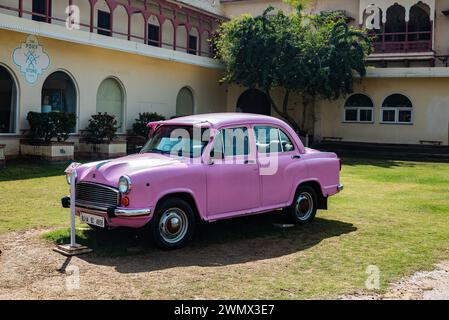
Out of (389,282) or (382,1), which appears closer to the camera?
(389,282)

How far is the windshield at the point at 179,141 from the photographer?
713cm

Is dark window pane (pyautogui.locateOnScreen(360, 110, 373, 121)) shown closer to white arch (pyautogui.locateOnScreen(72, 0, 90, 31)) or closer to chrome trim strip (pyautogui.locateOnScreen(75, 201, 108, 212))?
white arch (pyautogui.locateOnScreen(72, 0, 90, 31))

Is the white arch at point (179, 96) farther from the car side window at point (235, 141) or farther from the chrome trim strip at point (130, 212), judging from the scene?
the chrome trim strip at point (130, 212)


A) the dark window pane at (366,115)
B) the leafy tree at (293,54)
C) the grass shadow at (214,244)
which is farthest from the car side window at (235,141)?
the dark window pane at (366,115)

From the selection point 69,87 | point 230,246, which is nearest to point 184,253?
point 230,246

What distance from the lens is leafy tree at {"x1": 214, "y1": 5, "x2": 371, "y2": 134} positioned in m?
→ 22.7

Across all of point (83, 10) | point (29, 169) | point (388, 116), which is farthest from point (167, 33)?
point (29, 169)

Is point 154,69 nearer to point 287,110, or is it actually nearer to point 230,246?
point 287,110

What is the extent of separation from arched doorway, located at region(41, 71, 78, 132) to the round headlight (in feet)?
41.2

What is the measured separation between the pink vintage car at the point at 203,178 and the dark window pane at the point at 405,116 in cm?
1813

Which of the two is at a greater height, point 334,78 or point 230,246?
point 334,78

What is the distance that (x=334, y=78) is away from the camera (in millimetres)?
22969

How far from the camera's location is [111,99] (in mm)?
20531

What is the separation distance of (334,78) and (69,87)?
Result: 36.4 ft
